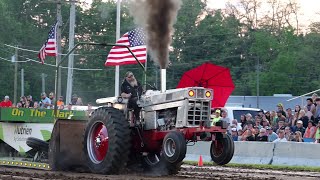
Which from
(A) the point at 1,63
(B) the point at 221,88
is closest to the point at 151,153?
(B) the point at 221,88

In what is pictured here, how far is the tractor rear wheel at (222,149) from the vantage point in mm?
14102

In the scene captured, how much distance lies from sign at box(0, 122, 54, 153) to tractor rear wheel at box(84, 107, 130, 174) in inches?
64.2

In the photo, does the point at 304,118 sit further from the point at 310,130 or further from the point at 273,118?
the point at 273,118

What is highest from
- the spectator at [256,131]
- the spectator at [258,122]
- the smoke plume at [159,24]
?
the smoke plume at [159,24]

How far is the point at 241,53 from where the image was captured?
64.2 m

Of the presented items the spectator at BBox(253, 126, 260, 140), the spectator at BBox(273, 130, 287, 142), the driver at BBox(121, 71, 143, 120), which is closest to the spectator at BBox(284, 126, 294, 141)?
the spectator at BBox(273, 130, 287, 142)

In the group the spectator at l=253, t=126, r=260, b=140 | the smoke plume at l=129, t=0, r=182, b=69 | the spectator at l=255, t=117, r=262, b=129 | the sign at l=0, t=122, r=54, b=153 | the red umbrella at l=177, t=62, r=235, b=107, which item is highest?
the smoke plume at l=129, t=0, r=182, b=69

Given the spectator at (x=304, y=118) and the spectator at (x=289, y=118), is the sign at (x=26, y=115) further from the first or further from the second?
the spectator at (x=289, y=118)

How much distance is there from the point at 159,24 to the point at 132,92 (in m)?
1.42

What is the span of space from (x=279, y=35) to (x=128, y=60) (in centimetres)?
4356

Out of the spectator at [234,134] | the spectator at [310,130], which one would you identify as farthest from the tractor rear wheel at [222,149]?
the spectator at [234,134]

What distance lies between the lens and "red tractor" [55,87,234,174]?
14.1 metres

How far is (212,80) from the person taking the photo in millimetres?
15086

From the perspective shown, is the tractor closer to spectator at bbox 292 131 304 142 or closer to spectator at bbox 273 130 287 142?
spectator at bbox 273 130 287 142
